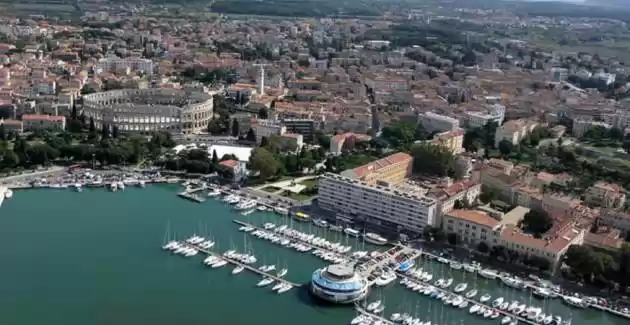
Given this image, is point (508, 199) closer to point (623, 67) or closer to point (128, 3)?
point (623, 67)

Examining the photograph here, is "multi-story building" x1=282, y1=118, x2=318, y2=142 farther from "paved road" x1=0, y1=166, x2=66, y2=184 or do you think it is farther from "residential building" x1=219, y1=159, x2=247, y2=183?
"paved road" x1=0, y1=166, x2=66, y2=184

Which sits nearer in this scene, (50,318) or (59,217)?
(50,318)

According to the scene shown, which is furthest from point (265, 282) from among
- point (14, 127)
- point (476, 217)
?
point (14, 127)

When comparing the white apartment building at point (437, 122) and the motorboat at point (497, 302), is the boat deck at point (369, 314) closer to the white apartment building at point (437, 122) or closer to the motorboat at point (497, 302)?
the motorboat at point (497, 302)

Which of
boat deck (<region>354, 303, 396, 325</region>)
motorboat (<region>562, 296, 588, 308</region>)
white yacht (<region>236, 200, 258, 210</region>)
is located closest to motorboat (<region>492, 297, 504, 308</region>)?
motorboat (<region>562, 296, 588, 308</region>)

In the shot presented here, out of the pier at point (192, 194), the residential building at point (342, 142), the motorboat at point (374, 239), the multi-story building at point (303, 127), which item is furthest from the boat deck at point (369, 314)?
the multi-story building at point (303, 127)

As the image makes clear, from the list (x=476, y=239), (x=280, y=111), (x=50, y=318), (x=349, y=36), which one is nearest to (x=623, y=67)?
(x=349, y=36)
